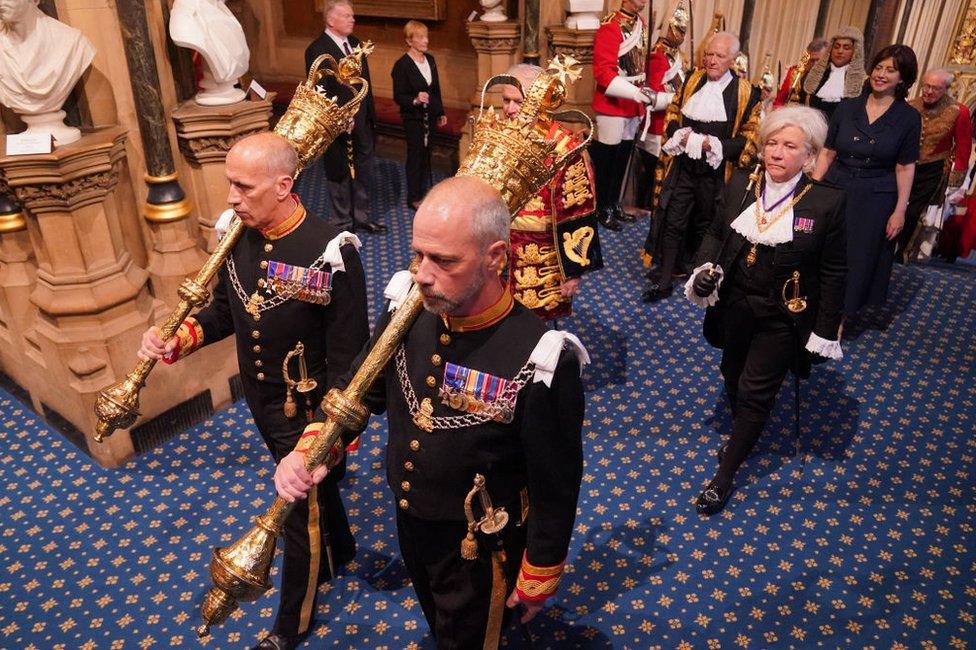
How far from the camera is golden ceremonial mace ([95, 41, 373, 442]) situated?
102 inches

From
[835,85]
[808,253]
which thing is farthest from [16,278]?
[835,85]

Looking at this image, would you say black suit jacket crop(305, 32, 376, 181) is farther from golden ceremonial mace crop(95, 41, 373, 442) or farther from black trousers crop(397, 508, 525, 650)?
black trousers crop(397, 508, 525, 650)

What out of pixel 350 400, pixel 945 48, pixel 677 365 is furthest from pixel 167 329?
pixel 945 48

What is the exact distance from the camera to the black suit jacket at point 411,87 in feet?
21.9

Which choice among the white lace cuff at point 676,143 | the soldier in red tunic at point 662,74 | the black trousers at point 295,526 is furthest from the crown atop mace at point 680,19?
the black trousers at point 295,526

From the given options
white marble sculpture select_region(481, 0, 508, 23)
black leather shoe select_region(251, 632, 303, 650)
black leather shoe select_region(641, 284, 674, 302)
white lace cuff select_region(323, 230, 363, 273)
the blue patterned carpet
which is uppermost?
white marble sculpture select_region(481, 0, 508, 23)

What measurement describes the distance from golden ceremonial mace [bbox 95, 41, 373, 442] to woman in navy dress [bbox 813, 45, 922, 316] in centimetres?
294

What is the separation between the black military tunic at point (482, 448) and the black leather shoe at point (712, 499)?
169 cm

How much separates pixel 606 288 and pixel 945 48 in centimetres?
784

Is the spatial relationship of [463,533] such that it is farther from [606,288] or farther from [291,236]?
[606,288]

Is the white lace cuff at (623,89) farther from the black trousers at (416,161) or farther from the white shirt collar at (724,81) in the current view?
the black trousers at (416,161)

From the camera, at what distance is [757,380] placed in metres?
3.39

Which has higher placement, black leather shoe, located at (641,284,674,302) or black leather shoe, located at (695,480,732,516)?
black leather shoe, located at (641,284,674,302)

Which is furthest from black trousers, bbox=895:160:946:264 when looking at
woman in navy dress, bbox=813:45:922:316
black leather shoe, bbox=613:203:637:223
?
black leather shoe, bbox=613:203:637:223
